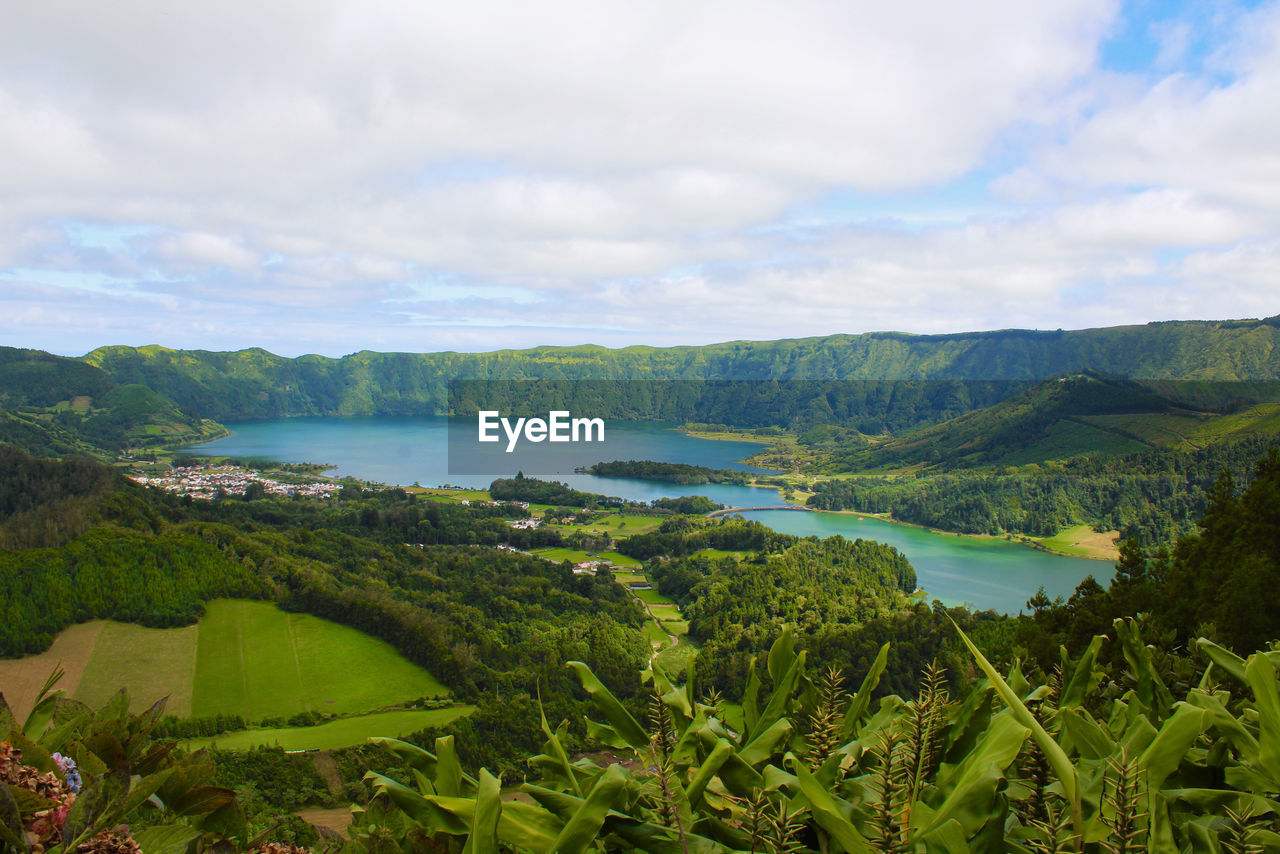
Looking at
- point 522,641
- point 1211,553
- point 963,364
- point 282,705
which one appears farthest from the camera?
point 963,364

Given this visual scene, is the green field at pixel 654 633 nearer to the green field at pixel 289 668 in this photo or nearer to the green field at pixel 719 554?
the green field at pixel 289 668

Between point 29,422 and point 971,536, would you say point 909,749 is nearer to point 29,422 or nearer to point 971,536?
point 971,536

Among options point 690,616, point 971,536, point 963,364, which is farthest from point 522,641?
Answer: point 963,364

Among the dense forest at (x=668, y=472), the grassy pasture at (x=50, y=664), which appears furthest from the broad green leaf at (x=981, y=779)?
the dense forest at (x=668, y=472)

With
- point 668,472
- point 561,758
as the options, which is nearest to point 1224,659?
point 561,758

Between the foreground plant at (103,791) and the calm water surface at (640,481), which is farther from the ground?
the foreground plant at (103,791)

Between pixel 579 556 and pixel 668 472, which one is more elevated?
pixel 668 472

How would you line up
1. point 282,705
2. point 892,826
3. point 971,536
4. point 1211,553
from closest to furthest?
1. point 892,826
2. point 1211,553
3. point 282,705
4. point 971,536

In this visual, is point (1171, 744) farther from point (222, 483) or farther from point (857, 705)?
point (222, 483)
